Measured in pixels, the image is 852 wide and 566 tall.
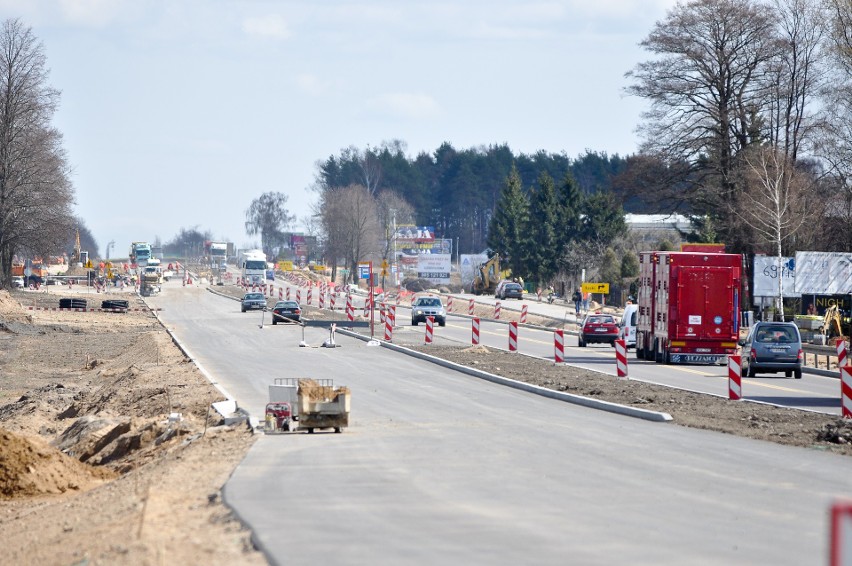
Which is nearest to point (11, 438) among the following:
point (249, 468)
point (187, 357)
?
point (249, 468)

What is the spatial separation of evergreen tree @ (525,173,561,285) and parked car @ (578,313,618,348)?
55.6 meters

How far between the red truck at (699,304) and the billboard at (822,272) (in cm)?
1523

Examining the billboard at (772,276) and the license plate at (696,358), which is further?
the billboard at (772,276)

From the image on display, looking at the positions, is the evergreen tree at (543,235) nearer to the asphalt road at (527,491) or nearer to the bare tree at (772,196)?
the bare tree at (772,196)

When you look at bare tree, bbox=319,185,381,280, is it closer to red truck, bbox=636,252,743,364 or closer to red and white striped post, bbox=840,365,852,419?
red truck, bbox=636,252,743,364

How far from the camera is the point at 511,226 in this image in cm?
11500

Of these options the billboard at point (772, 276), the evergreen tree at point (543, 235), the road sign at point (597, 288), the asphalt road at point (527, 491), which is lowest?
the asphalt road at point (527, 491)

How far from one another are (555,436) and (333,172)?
174346 mm

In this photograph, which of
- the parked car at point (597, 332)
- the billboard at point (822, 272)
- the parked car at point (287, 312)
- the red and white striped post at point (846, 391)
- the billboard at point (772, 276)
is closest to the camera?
the red and white striped post at point (846, 391)

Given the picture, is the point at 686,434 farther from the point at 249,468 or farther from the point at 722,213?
the point at 722,213

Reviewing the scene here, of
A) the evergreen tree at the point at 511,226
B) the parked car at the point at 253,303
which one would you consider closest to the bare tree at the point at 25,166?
the parked car at the point at 253,303

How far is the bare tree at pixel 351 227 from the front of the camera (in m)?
134

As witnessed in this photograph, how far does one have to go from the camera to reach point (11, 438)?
1827 cm

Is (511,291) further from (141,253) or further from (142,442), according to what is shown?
(142,442)
